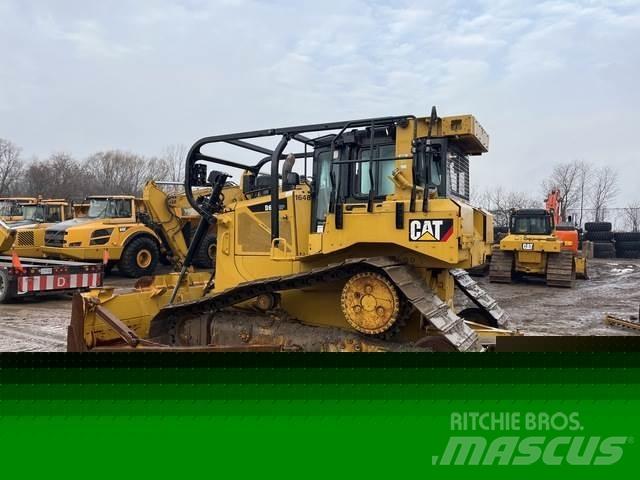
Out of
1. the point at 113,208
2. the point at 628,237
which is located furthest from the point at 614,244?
the point at 113,208

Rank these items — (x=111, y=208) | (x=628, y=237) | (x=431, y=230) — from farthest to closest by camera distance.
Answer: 1. (x=628, y=237)
2. (x=111, y=208)
3. (x=431, y=230)

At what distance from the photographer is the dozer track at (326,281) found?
179 inches

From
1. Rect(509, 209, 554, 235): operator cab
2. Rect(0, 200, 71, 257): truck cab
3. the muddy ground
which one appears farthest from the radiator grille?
Rect(509, 209, 554, 235): operator cab

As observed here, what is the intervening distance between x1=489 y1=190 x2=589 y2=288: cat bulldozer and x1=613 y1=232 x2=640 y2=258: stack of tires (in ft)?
37.4

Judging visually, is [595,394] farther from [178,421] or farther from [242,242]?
[242,242]

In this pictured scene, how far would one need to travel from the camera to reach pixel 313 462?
5.34ft

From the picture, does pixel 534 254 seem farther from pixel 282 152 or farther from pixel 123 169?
pixel 123 169

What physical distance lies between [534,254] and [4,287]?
14.3 meters

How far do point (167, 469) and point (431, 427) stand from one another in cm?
86

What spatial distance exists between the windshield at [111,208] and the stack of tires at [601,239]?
2333 centimetres

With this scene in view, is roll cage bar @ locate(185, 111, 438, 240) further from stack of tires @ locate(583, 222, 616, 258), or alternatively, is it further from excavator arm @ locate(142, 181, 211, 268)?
stack of tires @ locate(583, 222, 616, 258)

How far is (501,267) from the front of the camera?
16094 mm

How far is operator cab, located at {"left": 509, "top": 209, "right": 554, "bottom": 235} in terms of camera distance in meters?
17.0

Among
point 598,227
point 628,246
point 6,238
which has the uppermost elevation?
point 598,227
